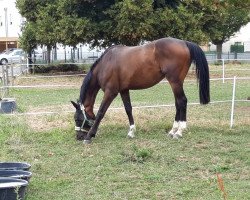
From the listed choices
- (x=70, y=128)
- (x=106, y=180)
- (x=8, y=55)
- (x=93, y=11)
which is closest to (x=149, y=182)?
(x=106, y=180)

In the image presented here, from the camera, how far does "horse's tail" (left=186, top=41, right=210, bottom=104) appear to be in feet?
31.9

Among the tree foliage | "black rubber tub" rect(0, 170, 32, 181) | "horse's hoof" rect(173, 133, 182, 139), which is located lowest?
"horse's hoof" rect(173, 133, 182, 139)

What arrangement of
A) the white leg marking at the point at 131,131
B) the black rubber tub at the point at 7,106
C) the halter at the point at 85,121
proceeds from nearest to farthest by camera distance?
the halter at the point at 85,121 < the white leg marking at the point at 131,131 < the black rubber tub at the point at 7,106

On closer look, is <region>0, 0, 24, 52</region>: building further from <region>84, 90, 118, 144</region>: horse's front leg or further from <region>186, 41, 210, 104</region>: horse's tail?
<region>186, 41, 210, 104</region>: horse's tail

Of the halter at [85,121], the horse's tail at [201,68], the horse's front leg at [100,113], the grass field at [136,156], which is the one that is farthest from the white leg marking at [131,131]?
the horse's tail at [201,68]

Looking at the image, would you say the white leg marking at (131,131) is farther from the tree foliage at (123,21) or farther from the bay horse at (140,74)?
the tree foliage at (123,21)

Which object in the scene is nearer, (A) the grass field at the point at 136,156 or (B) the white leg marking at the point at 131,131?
(A) the grass field at the point at 136,156

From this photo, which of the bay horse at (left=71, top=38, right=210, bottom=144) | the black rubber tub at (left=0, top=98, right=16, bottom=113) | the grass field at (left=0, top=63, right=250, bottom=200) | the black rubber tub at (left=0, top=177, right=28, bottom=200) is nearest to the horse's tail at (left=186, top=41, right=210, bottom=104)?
the bay horse at (left=71, top=38, right=210, bottom=144)

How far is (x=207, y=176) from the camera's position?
707cm

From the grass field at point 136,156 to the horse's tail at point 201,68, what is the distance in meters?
0.73

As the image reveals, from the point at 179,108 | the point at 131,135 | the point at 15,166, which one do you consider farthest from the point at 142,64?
the point at 15,166

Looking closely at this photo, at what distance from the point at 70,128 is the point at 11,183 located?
4.91 metres

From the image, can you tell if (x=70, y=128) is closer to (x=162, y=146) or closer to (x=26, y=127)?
(x=26, y=127)

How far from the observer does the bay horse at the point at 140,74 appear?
967 centimetres
